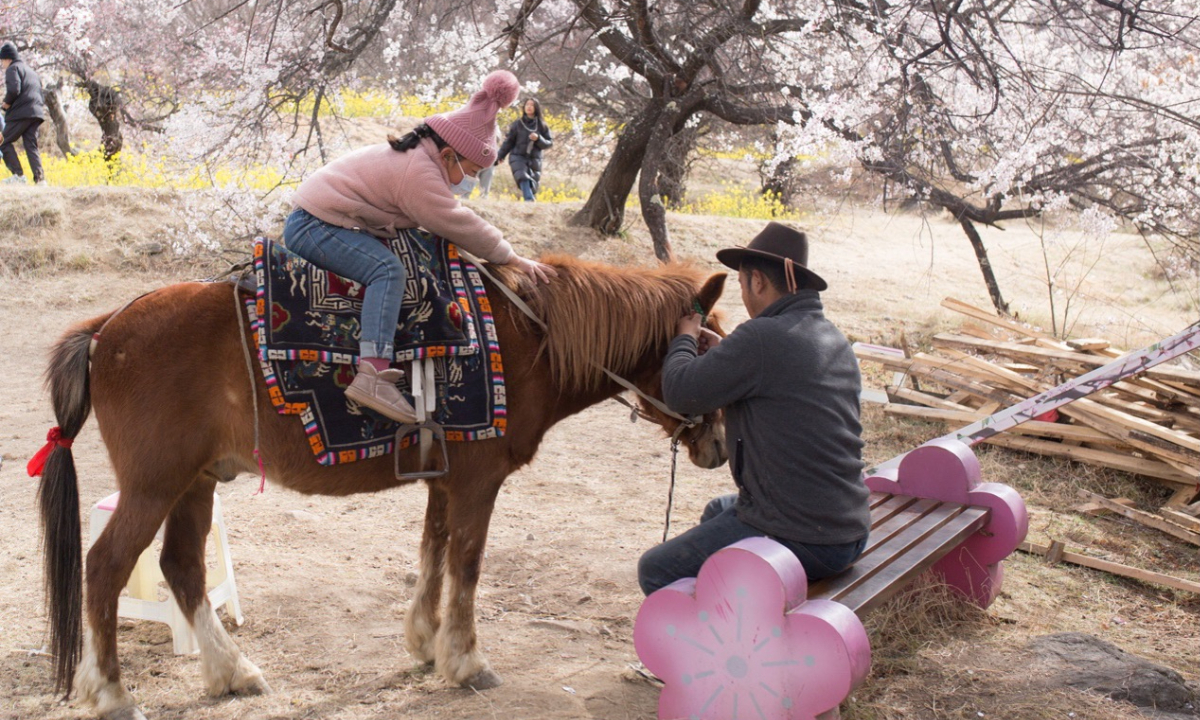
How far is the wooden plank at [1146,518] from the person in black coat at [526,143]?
907cm

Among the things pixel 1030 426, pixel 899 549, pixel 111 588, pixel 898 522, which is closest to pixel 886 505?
pixel 898 522

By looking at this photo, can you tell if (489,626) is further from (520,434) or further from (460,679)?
(520,434)

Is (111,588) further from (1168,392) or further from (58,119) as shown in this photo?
(58,119)

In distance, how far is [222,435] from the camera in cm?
322

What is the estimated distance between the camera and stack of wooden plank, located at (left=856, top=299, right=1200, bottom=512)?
218 inches

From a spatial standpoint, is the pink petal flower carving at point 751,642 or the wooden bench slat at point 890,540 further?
the wooden bench slat at point 890,540

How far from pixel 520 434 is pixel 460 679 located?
3.07 feet

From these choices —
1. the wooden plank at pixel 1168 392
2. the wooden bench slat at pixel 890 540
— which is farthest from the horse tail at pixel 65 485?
the wooden plank at pixel 1168 392

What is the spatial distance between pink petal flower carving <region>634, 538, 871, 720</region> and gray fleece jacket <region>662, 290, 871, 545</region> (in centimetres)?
20

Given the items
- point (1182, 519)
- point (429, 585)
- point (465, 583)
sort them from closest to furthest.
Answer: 1. point (465, 583)
2. point (429, 585)
3. point (1182, 519)

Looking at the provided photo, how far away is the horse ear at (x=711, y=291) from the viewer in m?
3.38

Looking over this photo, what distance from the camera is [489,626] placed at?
397cm

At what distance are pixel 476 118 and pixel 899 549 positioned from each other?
215 centimetres

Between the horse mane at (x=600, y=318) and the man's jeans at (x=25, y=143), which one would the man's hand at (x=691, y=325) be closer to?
the horse mane at (x=600, y=318)
